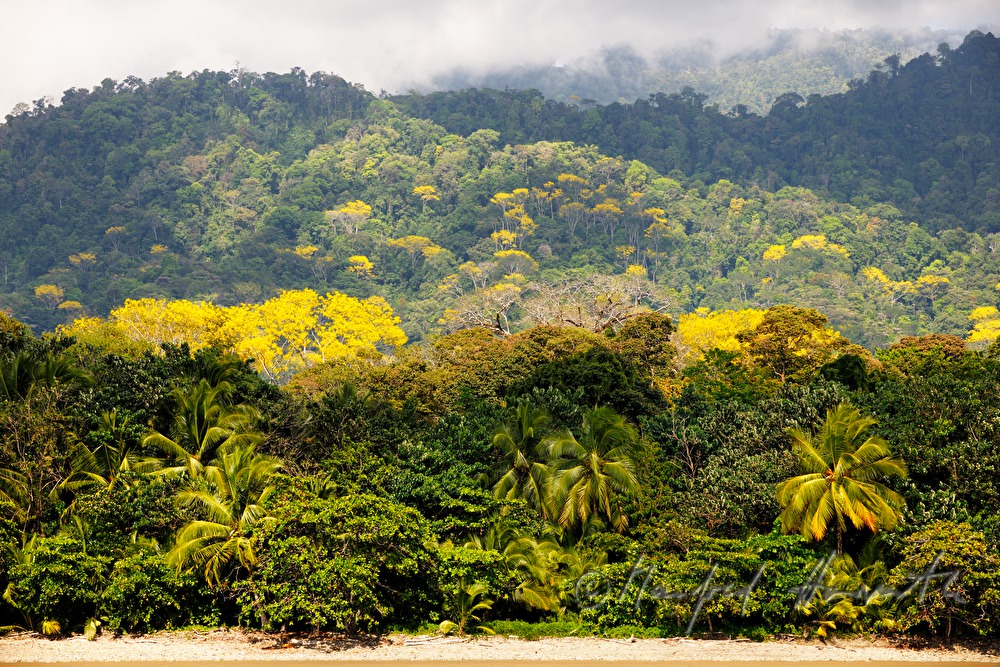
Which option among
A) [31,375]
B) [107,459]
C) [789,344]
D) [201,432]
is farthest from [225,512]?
[789,344]

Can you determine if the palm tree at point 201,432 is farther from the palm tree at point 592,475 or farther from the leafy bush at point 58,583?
the palm tree at point 592,475

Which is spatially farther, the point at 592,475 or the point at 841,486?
the point at 592,475

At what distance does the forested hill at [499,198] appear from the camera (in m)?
104

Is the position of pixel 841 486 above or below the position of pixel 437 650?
above

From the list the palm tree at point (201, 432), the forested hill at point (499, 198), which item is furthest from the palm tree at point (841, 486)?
the forested hill at point (499, 198)

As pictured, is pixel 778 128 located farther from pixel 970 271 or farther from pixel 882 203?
pixel 970 271

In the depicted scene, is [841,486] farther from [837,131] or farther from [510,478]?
[837,131]

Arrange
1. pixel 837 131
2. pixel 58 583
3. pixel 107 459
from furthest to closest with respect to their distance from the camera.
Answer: pixel 837 131 < pixel 107 459 < pixel 58 583

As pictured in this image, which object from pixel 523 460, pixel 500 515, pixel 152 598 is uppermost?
pixel 523 460

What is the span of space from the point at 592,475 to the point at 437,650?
6759 mm

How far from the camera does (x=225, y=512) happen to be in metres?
24.7

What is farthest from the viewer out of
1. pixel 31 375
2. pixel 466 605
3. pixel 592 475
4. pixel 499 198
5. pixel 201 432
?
pixel 499 198

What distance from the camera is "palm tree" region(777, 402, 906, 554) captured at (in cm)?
2469

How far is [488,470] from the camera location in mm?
29156
